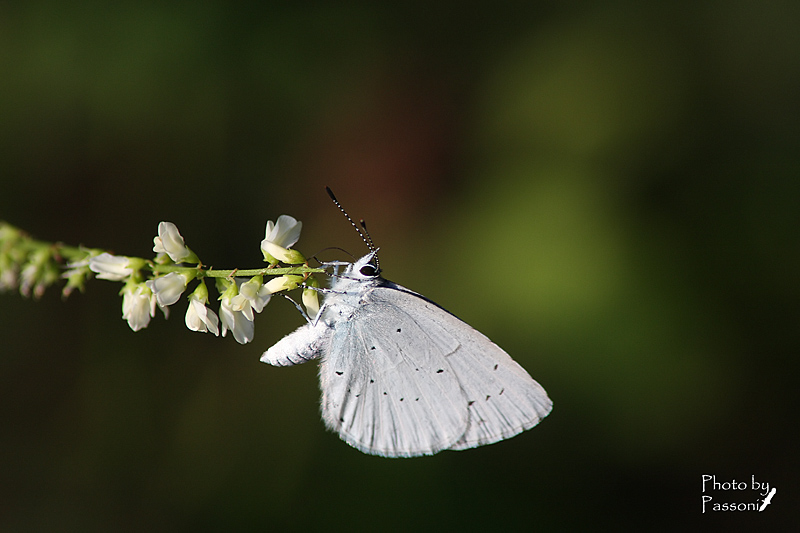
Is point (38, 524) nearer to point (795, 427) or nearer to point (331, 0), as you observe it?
point (331, 0)

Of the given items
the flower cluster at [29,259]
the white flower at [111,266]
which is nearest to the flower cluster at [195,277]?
the white flower at [111,266]

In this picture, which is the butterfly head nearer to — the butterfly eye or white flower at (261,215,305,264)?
the butterfly eye

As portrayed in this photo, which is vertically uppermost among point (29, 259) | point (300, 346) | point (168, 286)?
point (29, 259)

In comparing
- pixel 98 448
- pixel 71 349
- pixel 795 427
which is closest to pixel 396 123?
pixel 71 349

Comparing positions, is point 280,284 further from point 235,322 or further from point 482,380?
point 482,380

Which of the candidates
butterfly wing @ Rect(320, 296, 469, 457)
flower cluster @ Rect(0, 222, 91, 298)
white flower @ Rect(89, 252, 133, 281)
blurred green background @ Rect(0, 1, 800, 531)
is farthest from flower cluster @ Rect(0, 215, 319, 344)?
blurred green background @ Rect(0, 1, 800, 531)

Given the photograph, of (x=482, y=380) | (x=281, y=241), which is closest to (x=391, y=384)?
(x=482, y=380)

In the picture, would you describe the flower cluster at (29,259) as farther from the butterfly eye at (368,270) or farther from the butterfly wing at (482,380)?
the butterfly wing at (482,380)

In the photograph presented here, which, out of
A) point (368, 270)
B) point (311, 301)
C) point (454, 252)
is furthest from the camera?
point (454, 252)
